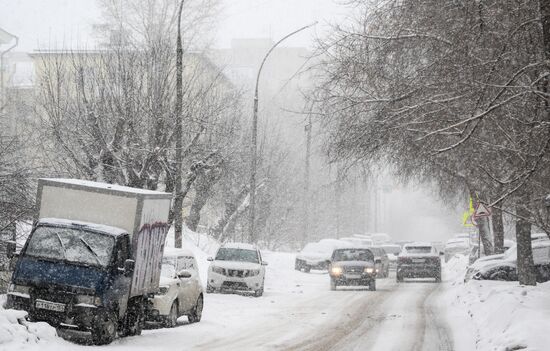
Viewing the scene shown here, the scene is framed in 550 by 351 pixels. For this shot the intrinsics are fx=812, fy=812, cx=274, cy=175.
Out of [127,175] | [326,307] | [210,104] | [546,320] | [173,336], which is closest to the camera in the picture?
[546,320]

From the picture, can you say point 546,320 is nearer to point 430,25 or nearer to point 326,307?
point 430,25

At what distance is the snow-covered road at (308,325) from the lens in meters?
14.1

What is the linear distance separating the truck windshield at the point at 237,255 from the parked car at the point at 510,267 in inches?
288

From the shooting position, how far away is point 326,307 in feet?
76.8

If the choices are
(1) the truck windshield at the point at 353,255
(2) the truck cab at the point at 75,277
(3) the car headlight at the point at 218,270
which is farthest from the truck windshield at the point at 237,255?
(2) the truck cab at the point at 75,277

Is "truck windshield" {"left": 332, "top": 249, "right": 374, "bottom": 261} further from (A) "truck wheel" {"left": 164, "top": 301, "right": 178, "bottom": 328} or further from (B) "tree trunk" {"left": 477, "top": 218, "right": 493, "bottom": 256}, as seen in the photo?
(A) "truck wheel" {"left": 164, "top": 301, "right": 178, "bottom": 328}

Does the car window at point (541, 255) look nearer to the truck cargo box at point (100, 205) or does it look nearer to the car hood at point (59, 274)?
the truck cargo box at point (100, 205)

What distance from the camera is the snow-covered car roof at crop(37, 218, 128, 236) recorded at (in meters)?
14.1

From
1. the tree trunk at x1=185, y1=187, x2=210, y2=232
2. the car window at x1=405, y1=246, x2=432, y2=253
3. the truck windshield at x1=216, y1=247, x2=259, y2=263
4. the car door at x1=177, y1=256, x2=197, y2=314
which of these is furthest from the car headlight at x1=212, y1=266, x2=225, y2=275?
the car window at x1=405, y1=246, x2=432, y2=253

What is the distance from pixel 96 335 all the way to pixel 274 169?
38.6 meters

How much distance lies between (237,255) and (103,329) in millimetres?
14510

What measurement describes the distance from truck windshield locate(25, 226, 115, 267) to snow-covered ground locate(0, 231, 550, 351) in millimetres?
1523

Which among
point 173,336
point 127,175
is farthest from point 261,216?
point 173,336

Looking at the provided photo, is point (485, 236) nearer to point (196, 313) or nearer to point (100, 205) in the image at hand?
point (196, 313)
